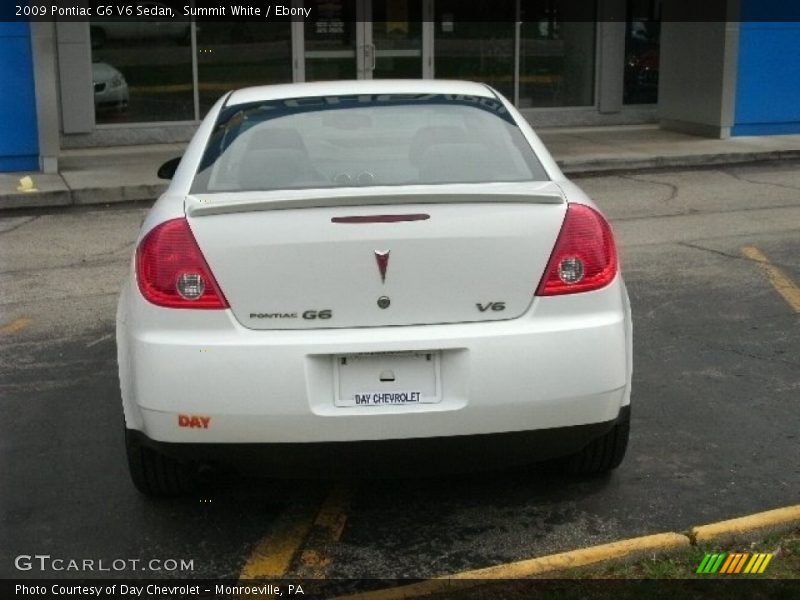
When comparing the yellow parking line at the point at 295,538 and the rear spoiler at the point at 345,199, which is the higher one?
the rear spoiler at the point at 345,199

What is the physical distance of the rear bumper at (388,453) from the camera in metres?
3.85

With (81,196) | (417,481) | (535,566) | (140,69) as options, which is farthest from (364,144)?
(140,69)

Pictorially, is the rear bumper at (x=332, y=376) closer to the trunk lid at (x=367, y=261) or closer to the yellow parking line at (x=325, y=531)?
the trunk lid at (x=367, y=261)

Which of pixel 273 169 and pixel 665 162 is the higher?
pixel 273 169

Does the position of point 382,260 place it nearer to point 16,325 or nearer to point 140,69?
point 16,325

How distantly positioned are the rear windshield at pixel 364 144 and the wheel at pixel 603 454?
3.37 feet

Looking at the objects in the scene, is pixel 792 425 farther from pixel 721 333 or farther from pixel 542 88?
pixel 542 88

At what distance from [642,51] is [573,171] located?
602cm

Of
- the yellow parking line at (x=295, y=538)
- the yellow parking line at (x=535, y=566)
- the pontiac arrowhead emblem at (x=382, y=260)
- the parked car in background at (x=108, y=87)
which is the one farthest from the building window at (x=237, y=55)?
the yellow parking line at (x=535, y=566)

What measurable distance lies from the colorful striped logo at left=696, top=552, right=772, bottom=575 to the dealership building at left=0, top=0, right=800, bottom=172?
1318cm

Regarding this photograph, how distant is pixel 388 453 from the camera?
3867 mm

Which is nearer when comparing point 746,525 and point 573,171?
point 746,525

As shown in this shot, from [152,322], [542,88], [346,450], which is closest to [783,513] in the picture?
[346,450]

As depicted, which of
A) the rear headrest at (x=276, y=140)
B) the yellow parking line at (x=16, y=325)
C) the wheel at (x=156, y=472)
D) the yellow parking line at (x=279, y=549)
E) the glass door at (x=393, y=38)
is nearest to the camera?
the yellow parking line at (x=279, y=549)
